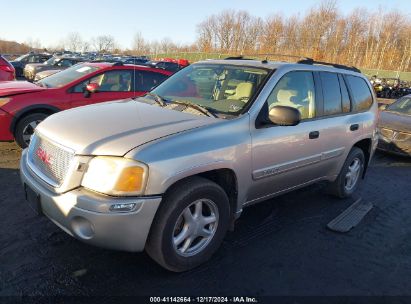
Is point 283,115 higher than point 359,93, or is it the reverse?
point 359,93

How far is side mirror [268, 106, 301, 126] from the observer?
3268 mm

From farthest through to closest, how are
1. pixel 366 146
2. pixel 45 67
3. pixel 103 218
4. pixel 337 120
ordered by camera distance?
pixel 45 67
pixel 366 146
pixel 337 120
pixel 103 218

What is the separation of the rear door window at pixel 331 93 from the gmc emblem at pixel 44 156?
3.02 meters

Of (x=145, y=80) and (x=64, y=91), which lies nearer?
(x=64, y=91)

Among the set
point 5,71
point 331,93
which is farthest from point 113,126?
point 5,71

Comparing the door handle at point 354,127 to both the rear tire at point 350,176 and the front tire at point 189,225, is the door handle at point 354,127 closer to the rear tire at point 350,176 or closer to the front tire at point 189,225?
the rear tire at point 350,176

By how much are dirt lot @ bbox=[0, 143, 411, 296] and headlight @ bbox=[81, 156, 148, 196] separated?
0.81m

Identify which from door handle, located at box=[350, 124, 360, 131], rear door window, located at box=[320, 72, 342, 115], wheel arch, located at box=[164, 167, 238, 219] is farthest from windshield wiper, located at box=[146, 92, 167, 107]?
door handle, located at box=[350, 124, 360, 131]

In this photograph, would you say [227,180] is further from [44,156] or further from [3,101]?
[3,101]

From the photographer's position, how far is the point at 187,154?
277 centimetres

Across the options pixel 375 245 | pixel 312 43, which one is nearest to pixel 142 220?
pixel 375 245

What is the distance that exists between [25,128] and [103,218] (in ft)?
13.6

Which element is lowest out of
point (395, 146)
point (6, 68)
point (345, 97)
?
point (395, 146)

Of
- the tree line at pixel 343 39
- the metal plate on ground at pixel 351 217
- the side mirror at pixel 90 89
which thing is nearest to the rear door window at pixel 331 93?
the metal plate on ground at pixel 351 217
